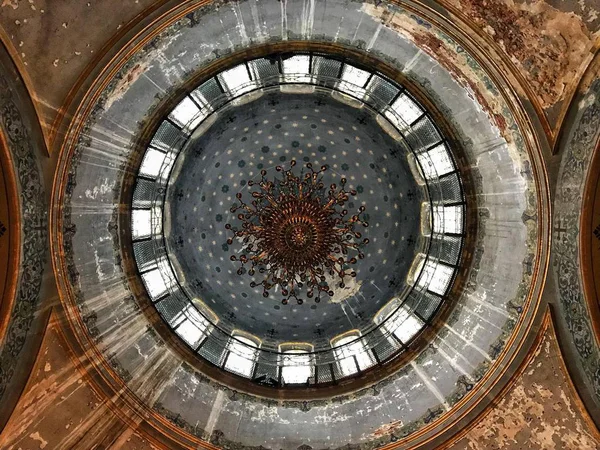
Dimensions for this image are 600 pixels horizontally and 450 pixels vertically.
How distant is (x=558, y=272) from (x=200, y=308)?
26.6 ft

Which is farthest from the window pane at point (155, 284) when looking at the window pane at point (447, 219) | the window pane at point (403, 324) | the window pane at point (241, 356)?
the window pane at point (447, 219)

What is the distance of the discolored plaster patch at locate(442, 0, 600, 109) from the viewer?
27.5 ft

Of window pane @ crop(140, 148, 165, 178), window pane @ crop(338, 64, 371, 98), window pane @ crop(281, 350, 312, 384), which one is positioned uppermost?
window pane @ crop(338, 64, 371, 98)

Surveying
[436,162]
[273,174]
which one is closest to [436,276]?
[436,162]

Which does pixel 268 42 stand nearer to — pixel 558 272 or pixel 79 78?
pixel 79 78

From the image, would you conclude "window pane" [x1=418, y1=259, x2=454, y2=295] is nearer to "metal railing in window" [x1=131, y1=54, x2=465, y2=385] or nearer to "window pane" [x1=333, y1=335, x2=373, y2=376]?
"metal railing in window" [x1=131, y1=54, x2=465, y2=385]

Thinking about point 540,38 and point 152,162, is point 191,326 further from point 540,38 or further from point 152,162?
point 540,38

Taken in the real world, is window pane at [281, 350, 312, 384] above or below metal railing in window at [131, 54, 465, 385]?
below

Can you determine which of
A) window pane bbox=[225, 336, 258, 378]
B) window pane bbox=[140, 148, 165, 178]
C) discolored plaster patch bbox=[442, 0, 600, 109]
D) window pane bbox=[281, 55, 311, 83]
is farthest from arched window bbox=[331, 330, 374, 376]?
discolored plaster patch bbox=[442, 0, 600, 109]

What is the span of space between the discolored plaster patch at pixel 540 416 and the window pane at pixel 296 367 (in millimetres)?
3664

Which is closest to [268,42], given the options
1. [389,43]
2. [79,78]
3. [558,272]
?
[389,43]

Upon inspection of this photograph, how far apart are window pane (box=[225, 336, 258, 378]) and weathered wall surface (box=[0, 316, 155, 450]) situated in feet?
8.59

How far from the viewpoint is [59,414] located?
9.77m

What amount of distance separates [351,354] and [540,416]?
430 cm
